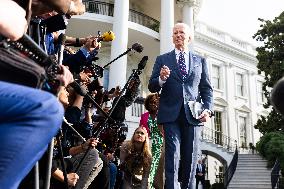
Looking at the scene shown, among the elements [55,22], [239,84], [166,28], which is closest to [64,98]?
[55,22]

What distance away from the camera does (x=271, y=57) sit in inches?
765

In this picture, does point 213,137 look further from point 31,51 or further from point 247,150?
point 31,51

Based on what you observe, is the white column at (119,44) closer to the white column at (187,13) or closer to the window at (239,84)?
the white column at (187,13)

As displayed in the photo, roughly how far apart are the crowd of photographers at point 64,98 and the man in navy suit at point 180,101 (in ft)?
1.25

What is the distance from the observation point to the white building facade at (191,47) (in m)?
16.5

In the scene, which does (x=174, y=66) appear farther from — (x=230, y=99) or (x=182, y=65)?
(x=230, y=99)

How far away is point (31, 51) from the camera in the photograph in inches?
56.6

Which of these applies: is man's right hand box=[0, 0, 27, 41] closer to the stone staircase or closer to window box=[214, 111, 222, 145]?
the stone staircase

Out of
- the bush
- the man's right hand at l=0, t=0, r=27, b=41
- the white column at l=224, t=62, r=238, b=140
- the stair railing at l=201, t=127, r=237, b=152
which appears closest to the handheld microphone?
the man's right hand at l=0, t=0, r=27, b=41

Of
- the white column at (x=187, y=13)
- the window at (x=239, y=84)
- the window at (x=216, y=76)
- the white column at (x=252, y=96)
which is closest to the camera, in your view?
the white column at (x=187, y=13)

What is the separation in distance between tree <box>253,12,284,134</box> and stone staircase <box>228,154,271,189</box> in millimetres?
2115

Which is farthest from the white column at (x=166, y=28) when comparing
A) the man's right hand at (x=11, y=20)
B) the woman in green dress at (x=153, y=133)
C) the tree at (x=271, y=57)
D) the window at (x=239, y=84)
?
the man's right hand at (x=11, y=20)

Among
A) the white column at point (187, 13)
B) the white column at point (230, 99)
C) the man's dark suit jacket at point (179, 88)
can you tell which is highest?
the white column at point (187, 13)

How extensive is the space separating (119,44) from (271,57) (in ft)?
29.5
